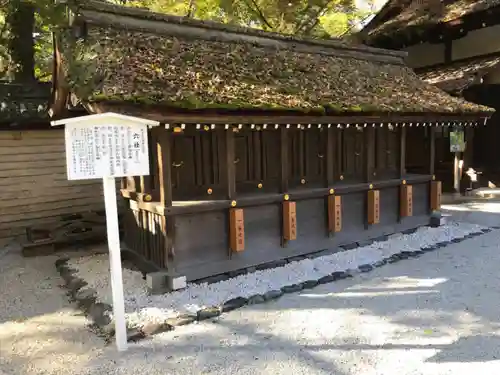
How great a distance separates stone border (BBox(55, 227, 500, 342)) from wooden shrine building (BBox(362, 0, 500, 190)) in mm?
7549

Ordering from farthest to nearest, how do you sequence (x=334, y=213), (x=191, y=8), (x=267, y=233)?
(x=191, y=8) → (x=334, y=213) → (x=267, y=233)

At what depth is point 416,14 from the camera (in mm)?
14844

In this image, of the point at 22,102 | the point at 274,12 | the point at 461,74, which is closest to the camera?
the point at 22,102

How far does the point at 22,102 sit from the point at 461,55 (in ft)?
44.0

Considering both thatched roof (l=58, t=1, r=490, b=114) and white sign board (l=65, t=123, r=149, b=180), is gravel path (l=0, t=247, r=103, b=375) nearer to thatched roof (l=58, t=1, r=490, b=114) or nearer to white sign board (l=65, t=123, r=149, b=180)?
white sign board (l=65, t=123, r=149, b=180)

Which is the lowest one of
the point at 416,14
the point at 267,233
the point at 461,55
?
the point at 267,233

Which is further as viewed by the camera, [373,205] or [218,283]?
[373,205]

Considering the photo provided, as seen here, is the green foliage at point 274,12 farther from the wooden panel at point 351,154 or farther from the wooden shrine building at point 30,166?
the wooden panel at point 351,154

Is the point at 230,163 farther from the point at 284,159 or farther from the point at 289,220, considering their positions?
the point at 289,220

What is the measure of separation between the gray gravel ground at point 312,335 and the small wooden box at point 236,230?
1.19 meters

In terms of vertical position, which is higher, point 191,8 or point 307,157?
point 191,8

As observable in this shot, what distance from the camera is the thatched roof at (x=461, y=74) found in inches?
450

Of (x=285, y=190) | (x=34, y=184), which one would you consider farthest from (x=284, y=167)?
(x=34, y=184)

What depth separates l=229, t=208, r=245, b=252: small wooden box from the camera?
20.8 feet
